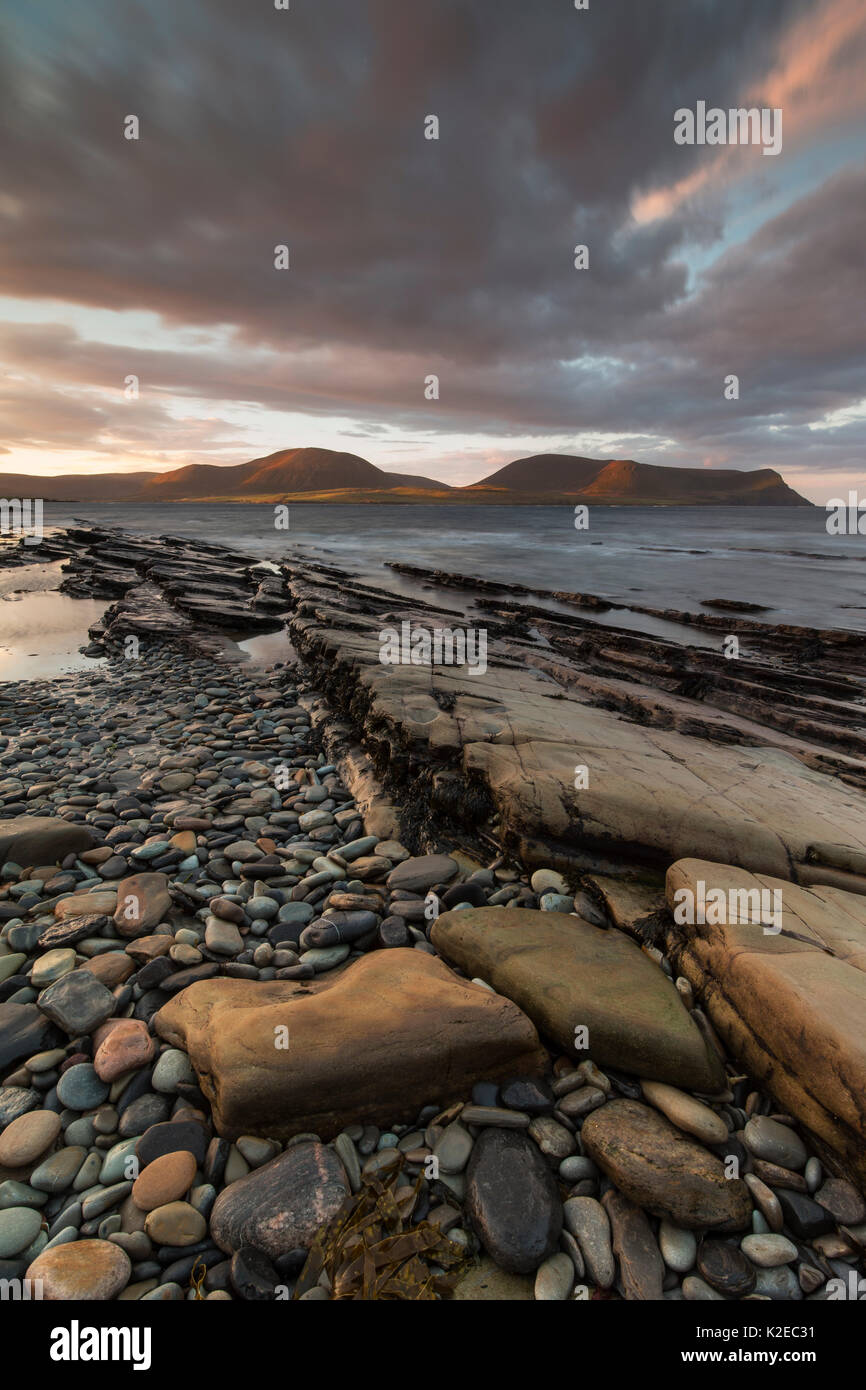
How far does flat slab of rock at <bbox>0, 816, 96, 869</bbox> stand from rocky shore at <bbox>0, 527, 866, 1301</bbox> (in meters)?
0.02

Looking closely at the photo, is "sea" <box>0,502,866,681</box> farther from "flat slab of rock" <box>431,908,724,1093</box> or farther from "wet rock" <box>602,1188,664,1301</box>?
"wet rock" <box>602,1188,664,1301</box>

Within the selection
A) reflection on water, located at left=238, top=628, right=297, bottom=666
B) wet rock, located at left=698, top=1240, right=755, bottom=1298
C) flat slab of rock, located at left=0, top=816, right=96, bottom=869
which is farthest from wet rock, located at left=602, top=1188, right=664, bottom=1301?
reflection on water, located at left=238, top=628, right=297, bottom=666

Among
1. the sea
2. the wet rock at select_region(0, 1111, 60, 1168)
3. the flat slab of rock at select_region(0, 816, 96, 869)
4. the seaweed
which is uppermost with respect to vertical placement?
the sea

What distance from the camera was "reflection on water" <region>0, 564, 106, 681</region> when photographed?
44.9 feet

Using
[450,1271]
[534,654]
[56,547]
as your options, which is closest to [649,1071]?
[450,1271]

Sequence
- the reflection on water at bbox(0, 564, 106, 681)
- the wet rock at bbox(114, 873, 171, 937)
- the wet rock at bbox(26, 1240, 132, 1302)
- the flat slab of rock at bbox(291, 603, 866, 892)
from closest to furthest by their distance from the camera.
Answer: the wet rock at bbox(26, 1240, 132, 1302) → the wet rock at bbox(114, 873, 171, 937) → the flat slab of rock at bbox(291, 603, 866, 892) → the reflection on water at bbox(0, 564, 106, 681)

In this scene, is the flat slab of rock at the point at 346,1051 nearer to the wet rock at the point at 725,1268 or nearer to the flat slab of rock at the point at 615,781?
the wet rock at the point at 725,1268

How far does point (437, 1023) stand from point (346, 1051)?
1.68ft

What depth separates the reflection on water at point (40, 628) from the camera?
13688 millimetres

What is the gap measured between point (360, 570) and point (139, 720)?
932 inches

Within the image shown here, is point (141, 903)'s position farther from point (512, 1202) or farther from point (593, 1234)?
point (593, 1234)

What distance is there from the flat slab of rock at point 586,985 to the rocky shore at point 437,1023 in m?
0.02

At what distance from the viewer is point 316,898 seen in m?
4.66
